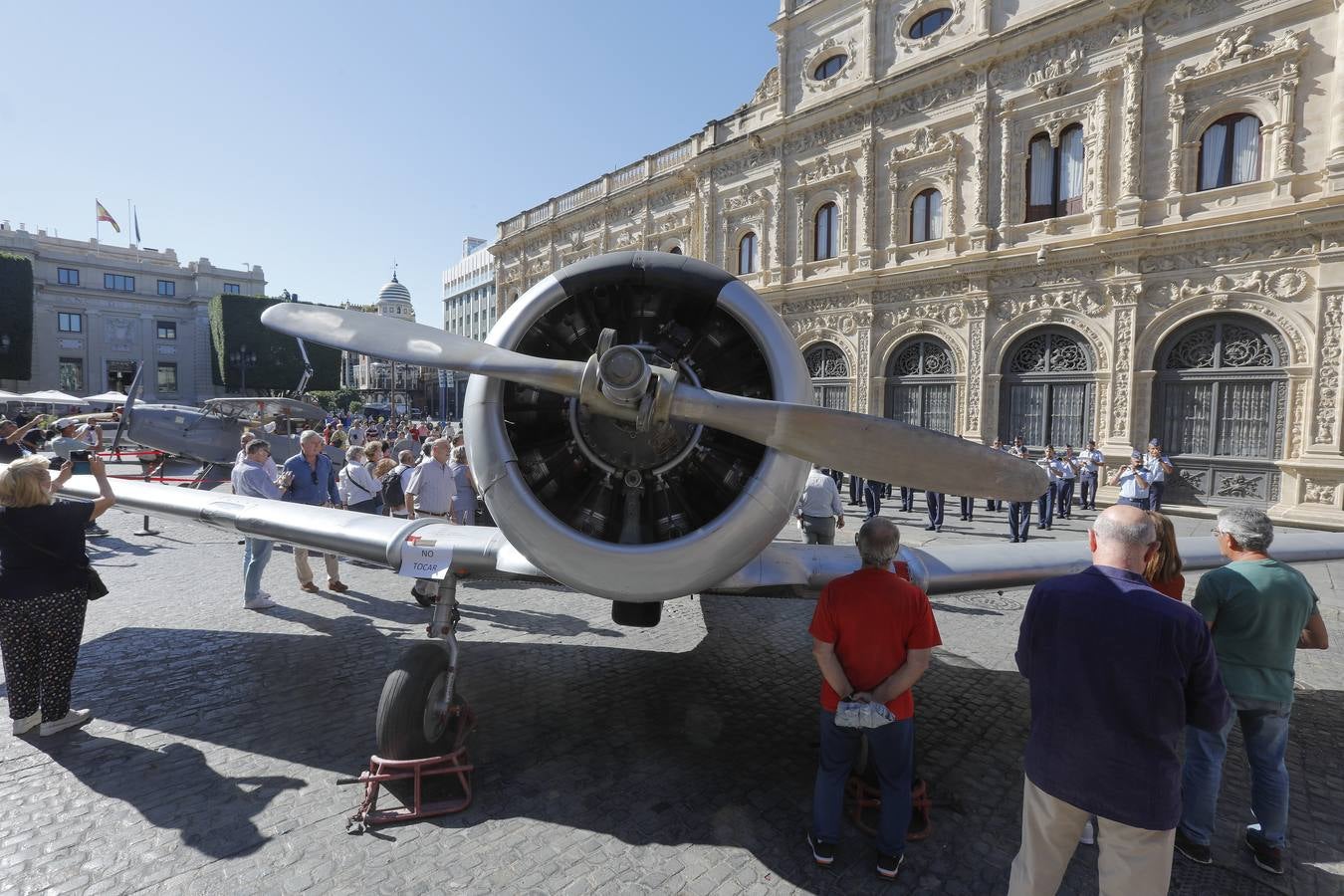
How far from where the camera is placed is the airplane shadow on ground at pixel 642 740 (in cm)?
298

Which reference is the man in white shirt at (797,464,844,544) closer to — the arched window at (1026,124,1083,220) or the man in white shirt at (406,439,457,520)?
the man in white shirt at (406,439,457,520)

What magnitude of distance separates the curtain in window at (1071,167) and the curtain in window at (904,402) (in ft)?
19.9

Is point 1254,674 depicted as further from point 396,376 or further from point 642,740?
point 396,376

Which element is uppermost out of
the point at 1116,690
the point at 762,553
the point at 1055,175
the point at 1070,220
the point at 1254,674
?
the point at 1055,175

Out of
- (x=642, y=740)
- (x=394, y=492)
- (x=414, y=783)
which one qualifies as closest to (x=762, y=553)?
(x=642, y=740)

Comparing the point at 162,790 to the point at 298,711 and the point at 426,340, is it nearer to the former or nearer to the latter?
the point at 298,711

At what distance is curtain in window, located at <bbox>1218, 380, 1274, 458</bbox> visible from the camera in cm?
1314

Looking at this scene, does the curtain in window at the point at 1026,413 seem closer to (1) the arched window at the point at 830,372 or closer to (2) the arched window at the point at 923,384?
(2) the arched window at the point at 923,384

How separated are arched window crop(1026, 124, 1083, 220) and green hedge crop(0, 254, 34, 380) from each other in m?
60.7

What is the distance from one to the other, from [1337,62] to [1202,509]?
927cm

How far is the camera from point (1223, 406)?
13.6 metres

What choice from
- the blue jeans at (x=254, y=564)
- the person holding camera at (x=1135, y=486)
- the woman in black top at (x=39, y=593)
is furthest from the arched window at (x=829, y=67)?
the woman in black top at (x=39, y=593)

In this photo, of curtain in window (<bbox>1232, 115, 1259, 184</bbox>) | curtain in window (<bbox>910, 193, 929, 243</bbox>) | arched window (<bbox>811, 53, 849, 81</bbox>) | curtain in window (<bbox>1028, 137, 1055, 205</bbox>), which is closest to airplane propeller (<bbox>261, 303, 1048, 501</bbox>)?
curtain in window (<bbox>1232, 115, 1259, 184</bbox>)

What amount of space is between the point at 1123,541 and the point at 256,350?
61830 millimetres
